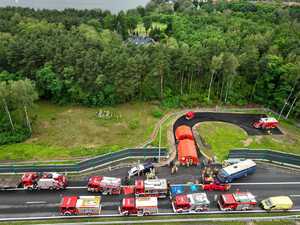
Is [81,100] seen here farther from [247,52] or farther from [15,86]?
[247,52]

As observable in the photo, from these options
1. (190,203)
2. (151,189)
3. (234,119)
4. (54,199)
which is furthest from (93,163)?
(234,119)

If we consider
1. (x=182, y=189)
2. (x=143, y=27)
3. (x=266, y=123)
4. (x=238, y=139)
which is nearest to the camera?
(x=182, y=189)

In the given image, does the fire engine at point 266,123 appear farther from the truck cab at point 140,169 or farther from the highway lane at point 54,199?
the truck cab at point 140,169

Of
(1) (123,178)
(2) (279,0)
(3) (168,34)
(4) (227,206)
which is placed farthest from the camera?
(2) (279,0)

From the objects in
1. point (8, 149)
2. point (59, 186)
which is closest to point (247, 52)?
point (59, 186)

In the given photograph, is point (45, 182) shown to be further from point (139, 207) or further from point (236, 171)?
point (236, 171)

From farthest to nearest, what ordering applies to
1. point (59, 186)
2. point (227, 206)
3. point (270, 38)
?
point (270, 38)
point (59, 186)
point (227, 206)

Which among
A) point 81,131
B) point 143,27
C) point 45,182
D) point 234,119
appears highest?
point 143,27
